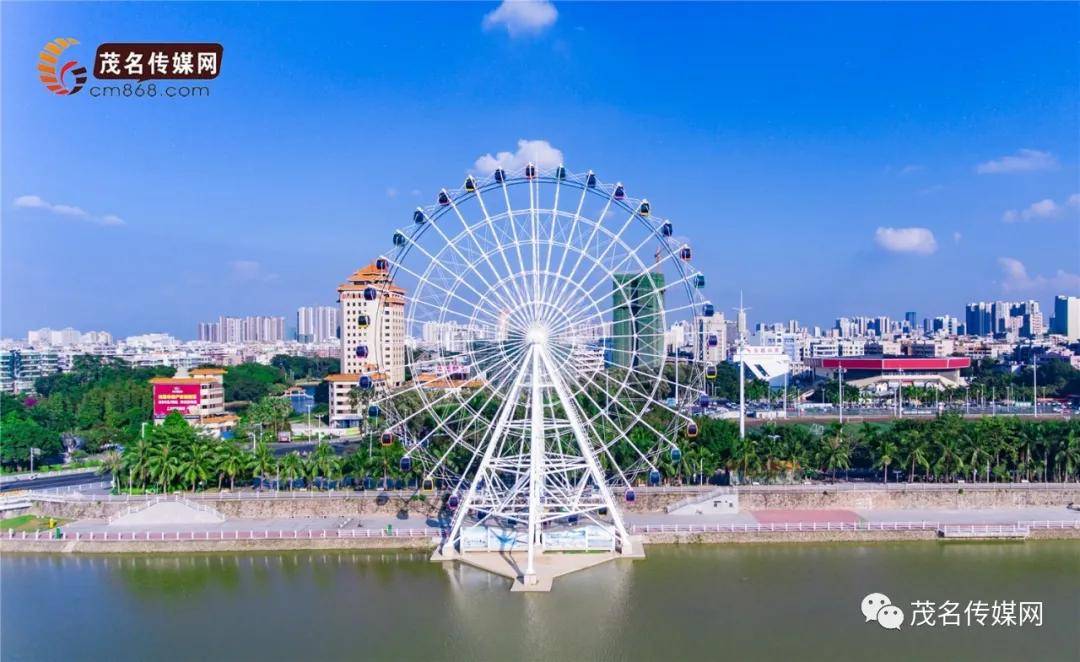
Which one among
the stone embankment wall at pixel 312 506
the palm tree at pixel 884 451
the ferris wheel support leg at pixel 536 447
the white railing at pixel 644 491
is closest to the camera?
the ferris wheel support leg at pixel 536 447

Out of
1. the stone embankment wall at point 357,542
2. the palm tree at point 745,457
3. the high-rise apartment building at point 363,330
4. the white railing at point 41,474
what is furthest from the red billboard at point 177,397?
the palm tree at point 745,457

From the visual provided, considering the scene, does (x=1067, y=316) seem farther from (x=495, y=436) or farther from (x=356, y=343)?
(x=495, y=436)

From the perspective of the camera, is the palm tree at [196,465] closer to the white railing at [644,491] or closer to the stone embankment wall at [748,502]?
the white railing at [644,491]

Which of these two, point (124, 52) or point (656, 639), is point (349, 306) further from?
point (656, 639)

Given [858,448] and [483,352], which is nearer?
[483,352]

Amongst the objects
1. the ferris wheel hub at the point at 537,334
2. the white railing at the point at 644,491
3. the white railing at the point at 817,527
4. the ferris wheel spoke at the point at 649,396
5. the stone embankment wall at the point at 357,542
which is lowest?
the stone embankment wall at the point at 357,542

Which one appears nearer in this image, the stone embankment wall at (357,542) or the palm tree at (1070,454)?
the stone embankment wall at (357,542)

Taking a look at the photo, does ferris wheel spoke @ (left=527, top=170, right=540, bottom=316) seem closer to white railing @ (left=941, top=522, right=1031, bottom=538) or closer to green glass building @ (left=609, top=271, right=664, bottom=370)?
green glass building @ (left=609, top=271, right=664, bottom=370)

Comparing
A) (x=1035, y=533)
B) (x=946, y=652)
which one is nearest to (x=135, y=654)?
(x=946, y=652)
